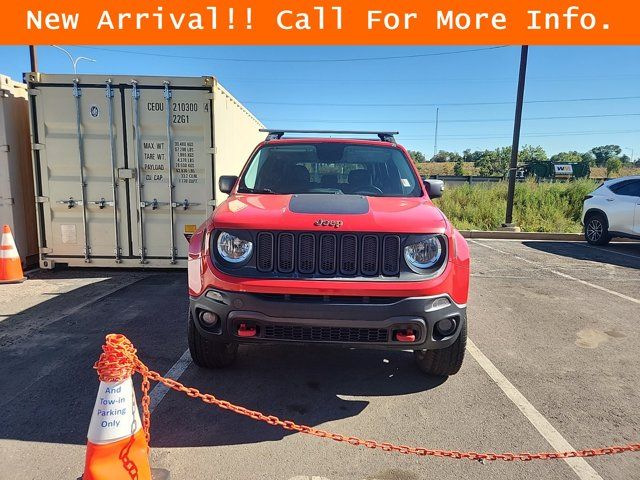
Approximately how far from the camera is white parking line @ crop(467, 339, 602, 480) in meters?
2.68

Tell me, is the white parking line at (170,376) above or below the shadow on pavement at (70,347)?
above

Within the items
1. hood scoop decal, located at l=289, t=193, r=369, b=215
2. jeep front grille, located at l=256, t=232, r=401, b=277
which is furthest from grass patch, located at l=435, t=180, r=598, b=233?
jeep front grille, located at l=256, t=232, r=401, b=277

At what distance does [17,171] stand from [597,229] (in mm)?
12801

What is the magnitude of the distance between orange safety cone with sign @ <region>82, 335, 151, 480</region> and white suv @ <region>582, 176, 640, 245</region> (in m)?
11.6

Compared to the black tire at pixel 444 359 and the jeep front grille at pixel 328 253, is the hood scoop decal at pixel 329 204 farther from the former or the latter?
the black tire at pixel 444 359

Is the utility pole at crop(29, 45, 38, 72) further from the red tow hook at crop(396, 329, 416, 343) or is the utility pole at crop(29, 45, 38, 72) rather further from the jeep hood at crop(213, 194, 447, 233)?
the red tow hook at crop(396, 329, 416, 343)

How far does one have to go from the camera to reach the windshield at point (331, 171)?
4.20 m

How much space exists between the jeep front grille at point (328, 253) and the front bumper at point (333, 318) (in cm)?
20

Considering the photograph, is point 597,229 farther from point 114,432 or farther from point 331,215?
point 114,432

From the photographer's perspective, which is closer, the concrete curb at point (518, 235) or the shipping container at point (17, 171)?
the shipping container at point (17, 171)

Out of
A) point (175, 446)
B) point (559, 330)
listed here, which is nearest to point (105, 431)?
point (175, 446)

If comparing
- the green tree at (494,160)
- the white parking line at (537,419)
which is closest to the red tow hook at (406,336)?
the white parking line at (537,419)

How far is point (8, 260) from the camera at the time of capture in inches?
269

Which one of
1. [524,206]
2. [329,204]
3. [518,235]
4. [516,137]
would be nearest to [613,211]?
[518,235]
